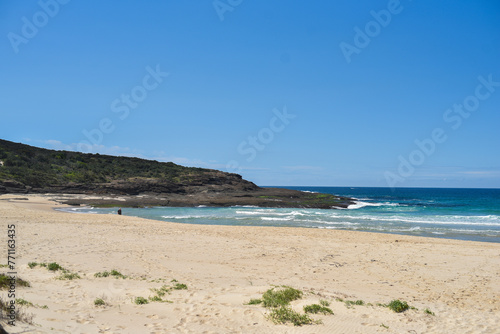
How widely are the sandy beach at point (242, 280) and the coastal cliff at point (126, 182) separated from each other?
1277 inches

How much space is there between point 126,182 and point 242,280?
175 ft

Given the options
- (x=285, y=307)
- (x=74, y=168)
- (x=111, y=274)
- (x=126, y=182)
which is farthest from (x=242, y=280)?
(x=74, y=168)

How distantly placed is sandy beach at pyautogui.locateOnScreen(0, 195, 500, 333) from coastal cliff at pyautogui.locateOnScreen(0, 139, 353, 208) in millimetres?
32444

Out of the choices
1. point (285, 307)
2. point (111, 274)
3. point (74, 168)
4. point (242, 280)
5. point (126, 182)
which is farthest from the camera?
point (74, 168)

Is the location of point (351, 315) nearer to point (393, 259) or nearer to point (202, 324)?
point (202, 324)

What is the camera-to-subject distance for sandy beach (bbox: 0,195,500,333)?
6.56m

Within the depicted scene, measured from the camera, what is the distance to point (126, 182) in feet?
196

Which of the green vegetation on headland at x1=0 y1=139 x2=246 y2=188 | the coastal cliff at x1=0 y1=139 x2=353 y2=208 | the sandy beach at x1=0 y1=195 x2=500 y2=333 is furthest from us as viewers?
the green vegetation on headland at x1=0 y1=139 x2=246 y2=188

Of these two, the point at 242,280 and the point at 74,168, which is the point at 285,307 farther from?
the point at 74,168

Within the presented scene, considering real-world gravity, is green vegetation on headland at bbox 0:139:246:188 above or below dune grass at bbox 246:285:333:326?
above

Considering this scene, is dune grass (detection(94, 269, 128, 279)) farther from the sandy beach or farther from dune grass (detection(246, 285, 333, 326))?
dune grass (detection(246, 285, 333, 326))

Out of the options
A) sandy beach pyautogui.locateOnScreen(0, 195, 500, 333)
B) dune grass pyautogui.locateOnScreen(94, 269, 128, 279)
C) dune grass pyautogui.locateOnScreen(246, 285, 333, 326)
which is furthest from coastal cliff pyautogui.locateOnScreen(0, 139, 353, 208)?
dune grass pyautogui.locateOnScreen(246, 285, 333, 326)

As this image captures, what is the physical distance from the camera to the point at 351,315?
720 cm

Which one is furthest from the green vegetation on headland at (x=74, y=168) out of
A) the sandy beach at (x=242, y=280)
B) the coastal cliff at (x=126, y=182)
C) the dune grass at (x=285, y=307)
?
the dune grass at (x=285, y=307)
